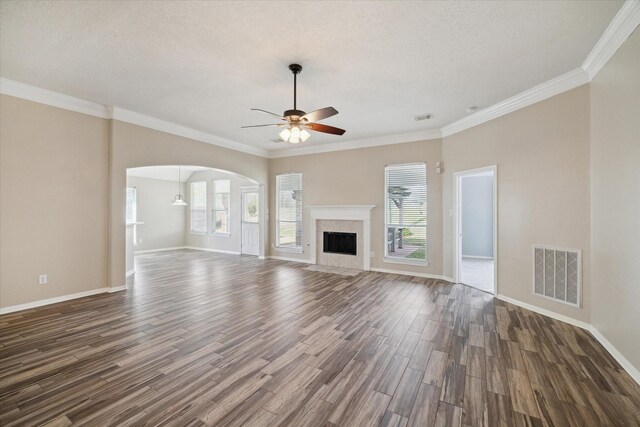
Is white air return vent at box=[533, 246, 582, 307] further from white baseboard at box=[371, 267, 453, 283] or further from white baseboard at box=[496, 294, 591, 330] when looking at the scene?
white baseboard at box=[371, 267, 453, 283]

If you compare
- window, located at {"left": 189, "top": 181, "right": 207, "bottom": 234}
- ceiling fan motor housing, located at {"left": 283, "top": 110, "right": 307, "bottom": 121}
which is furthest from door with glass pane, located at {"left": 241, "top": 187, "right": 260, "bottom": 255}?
ceiling fan motor housing, located at {"left": 283, "top": 110, "right": 307, "bottom": 121}

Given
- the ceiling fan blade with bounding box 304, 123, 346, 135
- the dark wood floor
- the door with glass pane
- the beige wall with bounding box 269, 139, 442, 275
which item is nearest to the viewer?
the dark wood floor

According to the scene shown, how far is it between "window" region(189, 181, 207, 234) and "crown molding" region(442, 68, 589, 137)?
8661 millimetres

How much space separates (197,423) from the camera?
181cm

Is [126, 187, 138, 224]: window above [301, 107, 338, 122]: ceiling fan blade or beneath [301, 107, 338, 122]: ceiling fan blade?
beneath

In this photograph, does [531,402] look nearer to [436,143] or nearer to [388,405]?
[388,405]

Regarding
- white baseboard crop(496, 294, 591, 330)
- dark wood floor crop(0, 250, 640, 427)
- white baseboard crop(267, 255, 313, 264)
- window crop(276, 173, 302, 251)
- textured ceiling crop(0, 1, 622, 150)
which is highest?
textured ceiling crop(0, 1, 622, 150)

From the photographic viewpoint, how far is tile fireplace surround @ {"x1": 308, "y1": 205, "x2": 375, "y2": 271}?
21.8 ft

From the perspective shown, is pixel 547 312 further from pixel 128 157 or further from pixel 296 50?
pixel 128 157

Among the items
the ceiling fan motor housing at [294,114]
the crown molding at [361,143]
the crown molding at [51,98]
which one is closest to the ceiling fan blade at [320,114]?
the ceiling fan motor housing at [294,114]

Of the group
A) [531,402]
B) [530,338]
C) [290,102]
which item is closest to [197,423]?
[531,402]

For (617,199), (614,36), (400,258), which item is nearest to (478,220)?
(400,258)

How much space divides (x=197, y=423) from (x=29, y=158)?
4.56 meters

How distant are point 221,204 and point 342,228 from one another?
5.08m
